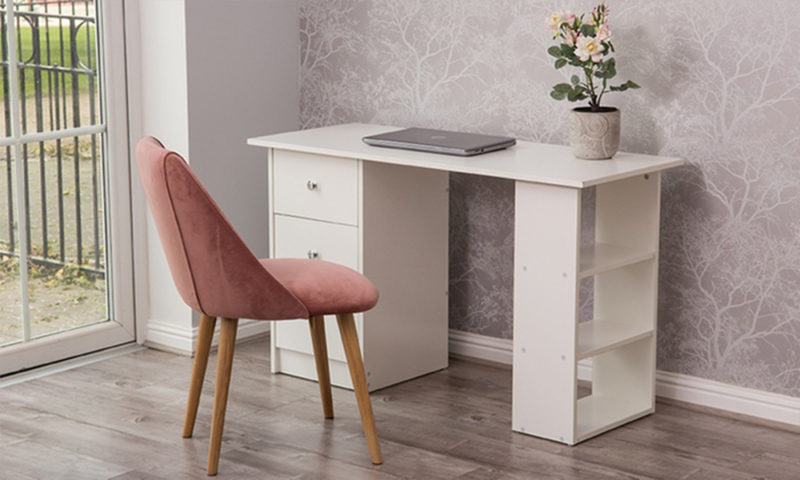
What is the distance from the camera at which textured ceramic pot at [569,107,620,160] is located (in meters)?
3.03

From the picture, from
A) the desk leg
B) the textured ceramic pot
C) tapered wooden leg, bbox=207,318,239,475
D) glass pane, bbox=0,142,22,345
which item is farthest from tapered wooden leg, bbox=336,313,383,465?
glass pane, bbox=0,142,22,345

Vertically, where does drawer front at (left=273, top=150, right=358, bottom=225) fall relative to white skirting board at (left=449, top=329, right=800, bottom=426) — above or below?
above

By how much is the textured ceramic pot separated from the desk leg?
0.25 meters

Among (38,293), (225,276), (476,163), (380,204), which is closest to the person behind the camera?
(225,276)

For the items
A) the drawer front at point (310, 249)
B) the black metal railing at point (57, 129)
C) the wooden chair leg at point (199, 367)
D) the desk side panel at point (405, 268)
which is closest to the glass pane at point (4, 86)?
the black metal railing at point (57, 129)

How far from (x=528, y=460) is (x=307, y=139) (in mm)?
1111

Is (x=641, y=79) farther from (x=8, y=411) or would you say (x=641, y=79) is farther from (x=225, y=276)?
(x=8, y=411)

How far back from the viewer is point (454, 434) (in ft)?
9.92

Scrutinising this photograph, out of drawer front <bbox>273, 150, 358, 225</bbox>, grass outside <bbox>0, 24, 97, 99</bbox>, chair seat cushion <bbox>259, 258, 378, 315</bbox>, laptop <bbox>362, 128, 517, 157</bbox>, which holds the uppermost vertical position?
grass outside <bbox>0, 24, 97, 99</bbox>

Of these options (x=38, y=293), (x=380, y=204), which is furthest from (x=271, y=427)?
(x=38, y=293)

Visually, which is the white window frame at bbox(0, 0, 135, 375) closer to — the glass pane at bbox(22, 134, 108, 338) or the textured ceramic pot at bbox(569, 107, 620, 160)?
the glass pane at bbox(22, 134, 108, 338)

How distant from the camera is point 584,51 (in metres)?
3.01

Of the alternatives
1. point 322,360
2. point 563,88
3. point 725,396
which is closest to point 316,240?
point 322,360

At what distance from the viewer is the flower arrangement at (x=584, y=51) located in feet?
9.87
